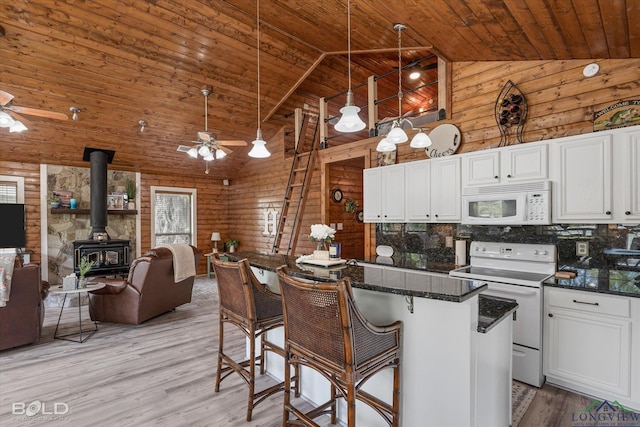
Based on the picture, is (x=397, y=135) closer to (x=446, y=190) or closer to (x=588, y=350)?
(x=446, y=190)

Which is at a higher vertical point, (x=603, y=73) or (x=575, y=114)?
(x=603, y=73)

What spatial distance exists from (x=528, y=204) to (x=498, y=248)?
627 mm

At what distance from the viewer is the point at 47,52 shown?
402cm

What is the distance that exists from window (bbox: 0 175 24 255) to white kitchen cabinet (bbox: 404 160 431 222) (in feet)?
23.0

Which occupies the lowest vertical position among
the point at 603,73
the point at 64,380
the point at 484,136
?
the point at 64,380

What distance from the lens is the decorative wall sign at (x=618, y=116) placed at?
2.72 m

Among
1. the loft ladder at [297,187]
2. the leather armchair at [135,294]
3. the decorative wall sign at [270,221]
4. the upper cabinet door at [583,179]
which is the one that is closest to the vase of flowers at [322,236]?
the upper cabinet door at [583,179]

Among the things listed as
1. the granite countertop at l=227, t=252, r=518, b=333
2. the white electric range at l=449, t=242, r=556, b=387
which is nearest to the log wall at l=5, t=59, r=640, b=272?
the white electric range at l=449, t=242, r=556, b=387

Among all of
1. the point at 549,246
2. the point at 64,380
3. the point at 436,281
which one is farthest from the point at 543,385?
the point at 64,380

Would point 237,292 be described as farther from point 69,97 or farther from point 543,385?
point 69,97

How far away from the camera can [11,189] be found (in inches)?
234
